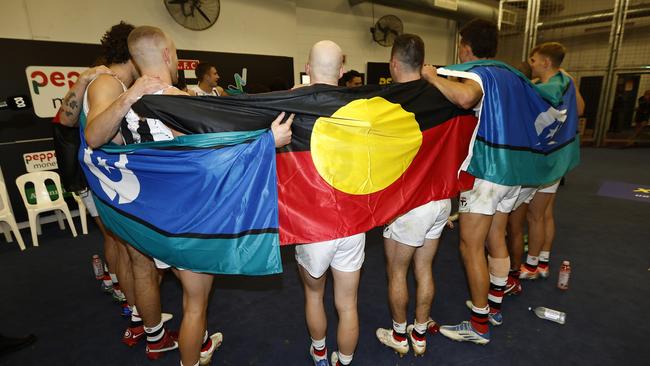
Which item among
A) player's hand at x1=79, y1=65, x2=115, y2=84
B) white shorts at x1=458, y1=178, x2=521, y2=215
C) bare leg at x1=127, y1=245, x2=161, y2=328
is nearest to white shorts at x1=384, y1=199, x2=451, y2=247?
white shorts at x1=458, y1=178, x2=521, y2=215

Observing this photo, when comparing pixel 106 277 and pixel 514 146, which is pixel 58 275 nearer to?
pixel 106 277

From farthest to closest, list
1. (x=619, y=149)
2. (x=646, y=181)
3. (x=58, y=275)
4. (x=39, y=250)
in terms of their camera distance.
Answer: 1. (x=619, y=149)
2. (x=646, y=181)
3. (x=39, y=250)
4. (x=58, y=275)

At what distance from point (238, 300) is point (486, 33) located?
2469mm

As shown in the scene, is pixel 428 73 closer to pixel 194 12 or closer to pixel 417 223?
pixel 417 223

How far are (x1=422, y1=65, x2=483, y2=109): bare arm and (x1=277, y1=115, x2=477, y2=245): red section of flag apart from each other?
0.16 m

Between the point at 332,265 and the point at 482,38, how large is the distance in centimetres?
153

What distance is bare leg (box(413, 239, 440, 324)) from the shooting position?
194 centimetres

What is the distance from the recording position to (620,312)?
2.39 m

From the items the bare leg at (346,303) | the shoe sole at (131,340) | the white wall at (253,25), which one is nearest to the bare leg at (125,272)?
the shoe sole at (131,340)

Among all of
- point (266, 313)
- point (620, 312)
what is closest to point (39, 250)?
point (266, 313)

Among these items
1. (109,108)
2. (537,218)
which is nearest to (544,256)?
(537,218)

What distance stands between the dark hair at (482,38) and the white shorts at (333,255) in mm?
1301

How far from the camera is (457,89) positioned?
1701 millimetres

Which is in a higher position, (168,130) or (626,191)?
(168,130)
